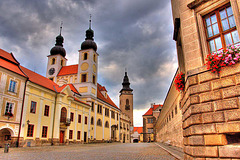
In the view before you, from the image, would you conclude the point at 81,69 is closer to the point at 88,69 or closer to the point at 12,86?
the point at 88,69

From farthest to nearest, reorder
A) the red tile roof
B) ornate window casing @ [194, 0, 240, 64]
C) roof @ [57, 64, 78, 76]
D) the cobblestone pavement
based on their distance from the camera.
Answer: roof @ [57, 64, 78, 76] → the red tile roof → the cobblestone pavement → ornate window casing @ [194, 0, 240, 64]

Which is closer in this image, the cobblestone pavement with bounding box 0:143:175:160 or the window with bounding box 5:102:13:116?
the cobblestone pavement with bounding box 0:143:175:160

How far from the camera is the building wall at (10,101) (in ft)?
65.8

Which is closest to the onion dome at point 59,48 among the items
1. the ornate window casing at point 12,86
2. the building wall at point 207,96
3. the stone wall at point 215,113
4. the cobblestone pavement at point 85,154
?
the ornate window casing at point 12,86

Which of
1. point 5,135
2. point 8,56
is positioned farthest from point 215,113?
point 8,56

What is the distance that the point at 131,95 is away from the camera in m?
83.5

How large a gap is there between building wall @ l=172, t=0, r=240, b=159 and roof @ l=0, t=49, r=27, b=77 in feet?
67.1

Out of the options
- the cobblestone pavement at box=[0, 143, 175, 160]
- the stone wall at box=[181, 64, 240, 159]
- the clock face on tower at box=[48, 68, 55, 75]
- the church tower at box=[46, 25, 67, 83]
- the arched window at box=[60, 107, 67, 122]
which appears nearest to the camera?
the stone wall at box=[181, 64, 240, 159]

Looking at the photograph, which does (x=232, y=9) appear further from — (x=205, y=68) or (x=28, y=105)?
(x=28, y=105)

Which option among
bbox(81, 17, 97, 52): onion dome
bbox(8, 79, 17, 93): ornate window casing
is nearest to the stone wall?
bbox(8, 79, 17, 93): ornate window casing

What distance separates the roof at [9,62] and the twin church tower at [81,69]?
1852cm

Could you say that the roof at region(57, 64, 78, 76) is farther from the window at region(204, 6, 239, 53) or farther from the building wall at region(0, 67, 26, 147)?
the window at region(204, 6, 239, 53)

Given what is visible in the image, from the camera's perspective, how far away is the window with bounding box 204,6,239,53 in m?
6.11

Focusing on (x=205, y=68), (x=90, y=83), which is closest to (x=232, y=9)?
(x=205, y=68)
